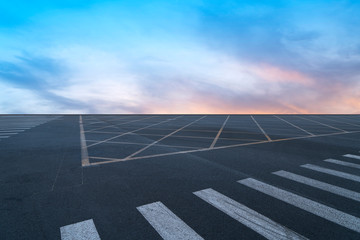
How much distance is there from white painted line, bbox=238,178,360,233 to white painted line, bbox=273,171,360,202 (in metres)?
0.95

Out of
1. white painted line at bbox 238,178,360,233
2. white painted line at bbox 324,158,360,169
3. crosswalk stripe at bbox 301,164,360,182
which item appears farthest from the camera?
white painted line at bbox 324,158,360,169

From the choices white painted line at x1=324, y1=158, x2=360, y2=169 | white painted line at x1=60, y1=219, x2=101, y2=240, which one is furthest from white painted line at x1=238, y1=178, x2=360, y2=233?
white painted line at x1=324, y1=158, x2=360, y2=169

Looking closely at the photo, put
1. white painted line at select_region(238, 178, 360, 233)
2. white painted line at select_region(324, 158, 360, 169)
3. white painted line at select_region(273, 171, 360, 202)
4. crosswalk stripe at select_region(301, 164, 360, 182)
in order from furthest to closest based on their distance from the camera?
white painted line at select_region(324, 158, 360, 169) → crosswalk stripe at select_region(301, 164, 360, 182) → white painted line at select_region(273, 171, 360, 202) → white painted line at select_region(238, 178, 360, 233)

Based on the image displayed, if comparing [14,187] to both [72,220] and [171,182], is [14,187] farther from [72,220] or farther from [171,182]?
[171,182]

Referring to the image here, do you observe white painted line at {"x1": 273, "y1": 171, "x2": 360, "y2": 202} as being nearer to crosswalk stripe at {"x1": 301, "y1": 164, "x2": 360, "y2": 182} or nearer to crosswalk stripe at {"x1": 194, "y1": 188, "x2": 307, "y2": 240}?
crosswalk stripe at {"x1": 301, "y1": 164, "x2": 360, "y2": 182}

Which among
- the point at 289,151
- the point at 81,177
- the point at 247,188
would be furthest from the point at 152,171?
the point at 289,151

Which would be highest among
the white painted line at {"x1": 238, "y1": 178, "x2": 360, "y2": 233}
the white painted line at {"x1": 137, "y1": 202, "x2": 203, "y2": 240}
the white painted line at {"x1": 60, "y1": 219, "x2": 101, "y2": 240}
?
the white painted line at {"x1": 238, "y1": 178, "x2": 360, "y2": 233}

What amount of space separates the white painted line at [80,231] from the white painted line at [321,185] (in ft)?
16.1

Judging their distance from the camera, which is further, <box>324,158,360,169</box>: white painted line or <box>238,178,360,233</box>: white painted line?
<box>324,158,360,169</box>: white painted line

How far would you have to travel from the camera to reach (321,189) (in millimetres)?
4844

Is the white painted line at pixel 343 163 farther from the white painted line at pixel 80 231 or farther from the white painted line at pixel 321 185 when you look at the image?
the white painted line at pixel 80 231

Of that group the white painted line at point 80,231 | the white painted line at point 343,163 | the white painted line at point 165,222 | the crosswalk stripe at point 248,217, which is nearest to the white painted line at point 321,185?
the crosswalk stripe at point 248,217

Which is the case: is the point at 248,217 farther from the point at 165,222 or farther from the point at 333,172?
the point at 333,172

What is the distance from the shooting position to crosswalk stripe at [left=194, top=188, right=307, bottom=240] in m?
3.13
